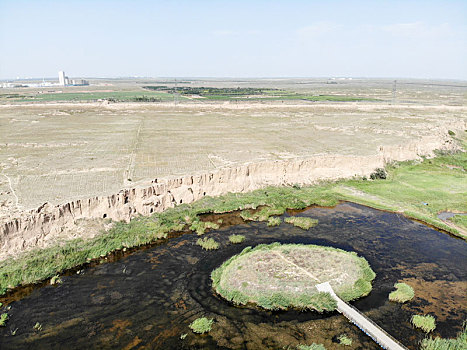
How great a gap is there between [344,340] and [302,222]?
10.9m

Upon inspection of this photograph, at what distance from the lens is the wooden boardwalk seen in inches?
484

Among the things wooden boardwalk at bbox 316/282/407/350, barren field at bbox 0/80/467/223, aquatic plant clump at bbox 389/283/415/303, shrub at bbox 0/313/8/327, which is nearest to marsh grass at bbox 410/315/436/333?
aquatic plant clump at bbox 389/283/415/303

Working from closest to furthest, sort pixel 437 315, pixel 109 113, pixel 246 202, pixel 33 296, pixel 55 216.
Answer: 1. pixel 437 315
2. pixel 33 296
3. pixel 55 216
4. pixel 246 202
5. pixel 109 113

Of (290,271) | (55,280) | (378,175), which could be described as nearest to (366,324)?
(290,271)

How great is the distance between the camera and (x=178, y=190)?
25.5 metres

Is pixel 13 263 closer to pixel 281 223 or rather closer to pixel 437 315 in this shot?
A: pixel 281 223

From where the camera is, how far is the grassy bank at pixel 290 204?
679 inches

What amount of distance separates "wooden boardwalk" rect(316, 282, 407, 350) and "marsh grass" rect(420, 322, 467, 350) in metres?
1.01

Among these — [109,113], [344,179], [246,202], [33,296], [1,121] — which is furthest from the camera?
[109,113]

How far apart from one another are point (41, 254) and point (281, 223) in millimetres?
15403

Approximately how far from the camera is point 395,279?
1678 centimetres

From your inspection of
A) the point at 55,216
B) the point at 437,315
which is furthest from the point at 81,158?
the point at 437,315

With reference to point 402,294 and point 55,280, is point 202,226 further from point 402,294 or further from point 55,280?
point 402,294

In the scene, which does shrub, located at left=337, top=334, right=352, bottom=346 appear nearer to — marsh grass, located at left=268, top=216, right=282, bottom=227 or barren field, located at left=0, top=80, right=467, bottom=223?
marsh grass, located at left=268, top=216, right=282, bottom=227
